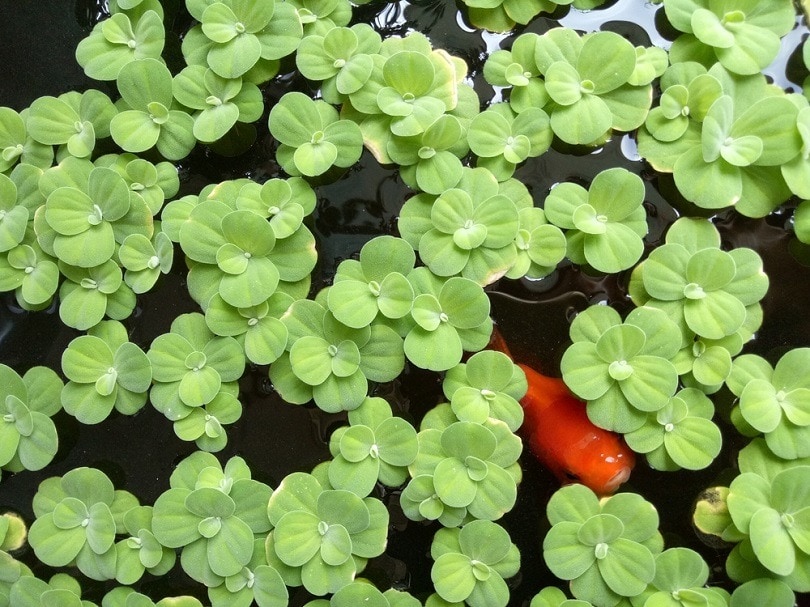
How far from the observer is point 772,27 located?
113cm

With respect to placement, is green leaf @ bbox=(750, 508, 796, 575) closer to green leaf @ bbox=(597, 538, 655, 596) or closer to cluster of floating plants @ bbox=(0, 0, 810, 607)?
cluster of floating plants @ bbox=(0, 0, 810, 607)

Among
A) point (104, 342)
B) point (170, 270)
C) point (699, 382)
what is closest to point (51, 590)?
point (104, 342)

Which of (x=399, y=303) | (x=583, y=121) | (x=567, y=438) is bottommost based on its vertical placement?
(x=567, y=438)

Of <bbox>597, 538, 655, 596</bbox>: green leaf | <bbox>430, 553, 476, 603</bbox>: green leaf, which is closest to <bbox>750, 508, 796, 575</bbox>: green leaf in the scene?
<bbox>597, 538, 655, 596</bbox>: green leaf

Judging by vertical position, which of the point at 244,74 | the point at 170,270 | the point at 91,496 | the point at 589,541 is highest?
the point at 244,74

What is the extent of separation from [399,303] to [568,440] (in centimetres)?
37

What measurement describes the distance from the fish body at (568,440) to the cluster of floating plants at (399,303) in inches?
1.5

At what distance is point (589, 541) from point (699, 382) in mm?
311

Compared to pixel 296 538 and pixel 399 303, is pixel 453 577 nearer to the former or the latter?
pixel 296 538

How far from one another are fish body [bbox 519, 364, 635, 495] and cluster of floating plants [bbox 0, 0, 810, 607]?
1.5 inches

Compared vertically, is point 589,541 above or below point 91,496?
above

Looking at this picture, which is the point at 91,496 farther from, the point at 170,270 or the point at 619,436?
the point at 619,436

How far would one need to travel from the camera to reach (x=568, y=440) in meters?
1.12

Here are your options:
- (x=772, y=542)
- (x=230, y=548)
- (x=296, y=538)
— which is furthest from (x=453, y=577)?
(x=772, y=542)
